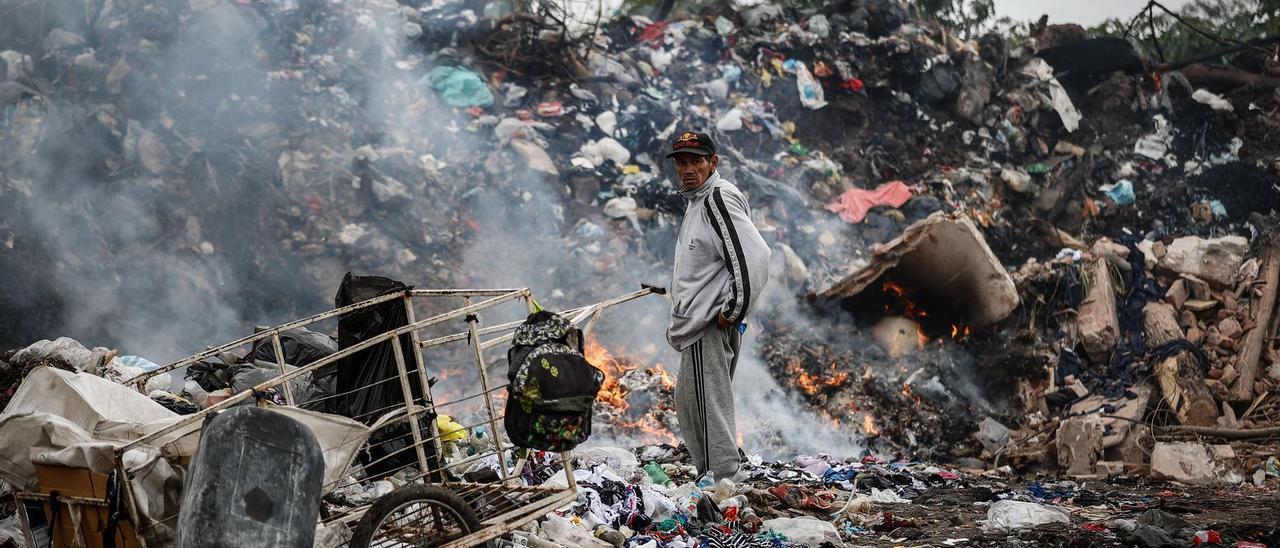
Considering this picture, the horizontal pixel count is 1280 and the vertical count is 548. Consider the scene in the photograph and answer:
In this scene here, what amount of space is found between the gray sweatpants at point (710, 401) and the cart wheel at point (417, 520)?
4.71 ft

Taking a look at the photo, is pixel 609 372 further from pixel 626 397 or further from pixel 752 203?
pixel 752 203

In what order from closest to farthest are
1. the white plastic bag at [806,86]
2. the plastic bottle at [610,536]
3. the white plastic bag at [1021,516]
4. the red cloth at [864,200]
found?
1. the plastic bottle at [610,536]
2. the white plastic bag at [1021,516]
3. the red cloth at [864,200]
4. the white plastic bag at [806,86]

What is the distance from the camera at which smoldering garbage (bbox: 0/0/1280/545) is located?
18.9 ft

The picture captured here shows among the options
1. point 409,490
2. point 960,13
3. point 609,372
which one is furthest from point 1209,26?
point 409,490

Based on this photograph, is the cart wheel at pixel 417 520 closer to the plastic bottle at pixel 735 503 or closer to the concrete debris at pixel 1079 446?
the plastic bottle at pixel 735 503

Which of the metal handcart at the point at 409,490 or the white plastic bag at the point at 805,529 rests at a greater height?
the metal handcart at the point at 409,490

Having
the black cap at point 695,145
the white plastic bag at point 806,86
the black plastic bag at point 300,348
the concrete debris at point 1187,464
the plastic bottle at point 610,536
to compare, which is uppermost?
the white plastic bag at point 806,86

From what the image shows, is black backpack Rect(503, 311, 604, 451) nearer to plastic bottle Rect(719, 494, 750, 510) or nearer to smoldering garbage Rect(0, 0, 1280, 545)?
smoldering garbage Rect(0, 0, 1280, 545)

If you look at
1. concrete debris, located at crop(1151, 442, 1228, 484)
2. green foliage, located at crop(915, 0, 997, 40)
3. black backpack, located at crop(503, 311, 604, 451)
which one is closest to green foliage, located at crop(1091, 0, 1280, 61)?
green foliage, located at crop(915, 0, 997, 40)

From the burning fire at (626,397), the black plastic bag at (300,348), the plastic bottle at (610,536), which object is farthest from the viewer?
the burning fire at (626,397)

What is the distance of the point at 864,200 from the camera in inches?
351

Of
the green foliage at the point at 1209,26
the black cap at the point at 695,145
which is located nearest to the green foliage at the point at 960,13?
the green foliage at the point at 1209,26

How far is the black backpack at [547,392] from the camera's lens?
2.81 metres

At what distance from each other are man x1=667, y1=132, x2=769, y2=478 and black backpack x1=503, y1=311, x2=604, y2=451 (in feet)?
3.91
